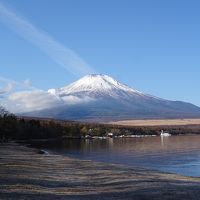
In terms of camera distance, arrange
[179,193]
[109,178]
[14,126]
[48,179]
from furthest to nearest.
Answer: [14,126]
[109,178]
[48,179]
[179,193]

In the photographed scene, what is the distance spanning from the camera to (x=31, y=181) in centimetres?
3378

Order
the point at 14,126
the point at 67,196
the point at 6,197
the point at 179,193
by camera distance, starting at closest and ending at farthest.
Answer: the point at 6,197 → the point at 67,196 → the point at 179,193 → the point at 14,126

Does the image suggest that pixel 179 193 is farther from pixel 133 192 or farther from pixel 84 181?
pixel 84 181

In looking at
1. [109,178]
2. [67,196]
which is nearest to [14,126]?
[109,178]

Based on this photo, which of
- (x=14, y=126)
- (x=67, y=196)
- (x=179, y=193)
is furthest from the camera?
(x=14, y=126)

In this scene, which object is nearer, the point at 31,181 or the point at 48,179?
the point at 31,181

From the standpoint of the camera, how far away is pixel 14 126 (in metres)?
179

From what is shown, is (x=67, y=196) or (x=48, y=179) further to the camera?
(x=48, y=179)

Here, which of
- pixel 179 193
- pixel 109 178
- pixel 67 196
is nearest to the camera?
pixel 67 196

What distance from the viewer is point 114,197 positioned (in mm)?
27609

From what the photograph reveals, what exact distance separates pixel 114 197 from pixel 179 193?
458cm

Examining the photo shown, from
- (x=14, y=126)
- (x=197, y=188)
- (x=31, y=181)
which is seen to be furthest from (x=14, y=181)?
(x=14, y=126)

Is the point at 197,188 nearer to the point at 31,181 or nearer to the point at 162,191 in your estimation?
the point at 162,191

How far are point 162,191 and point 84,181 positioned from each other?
26.7 feet
